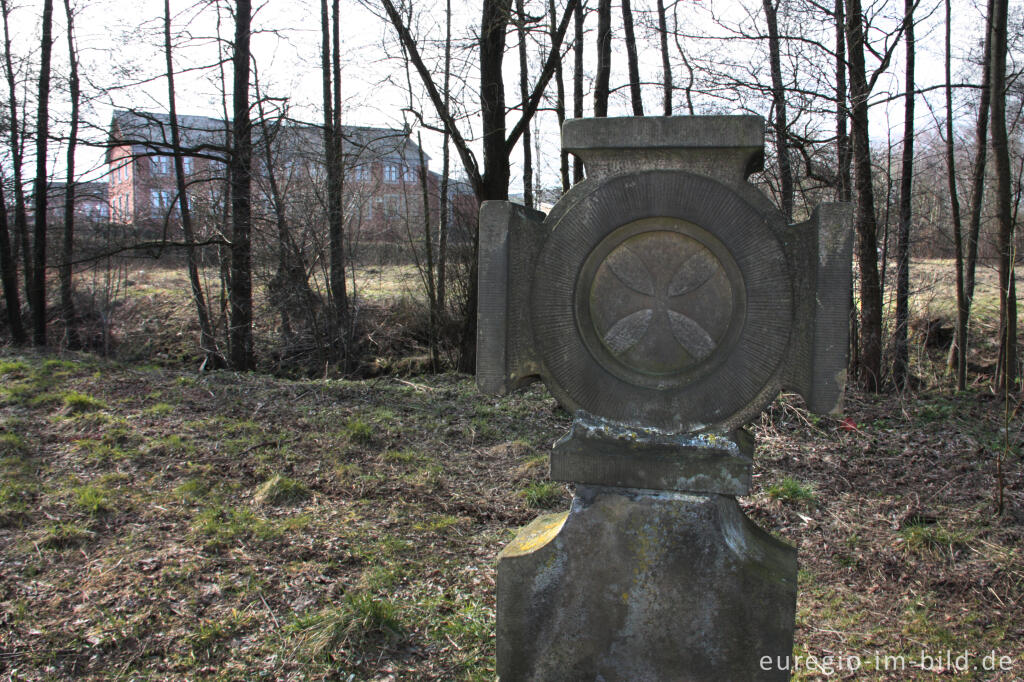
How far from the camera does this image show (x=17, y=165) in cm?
1167

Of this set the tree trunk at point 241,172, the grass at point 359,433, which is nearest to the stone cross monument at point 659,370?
the grass at point 359,433

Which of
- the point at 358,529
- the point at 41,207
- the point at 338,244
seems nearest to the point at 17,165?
the point at 41,207

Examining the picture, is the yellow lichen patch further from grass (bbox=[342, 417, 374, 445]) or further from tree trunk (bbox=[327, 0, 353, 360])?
tree trunk (bbox=[327, 0, 353, 360])

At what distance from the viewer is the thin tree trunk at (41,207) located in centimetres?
1177

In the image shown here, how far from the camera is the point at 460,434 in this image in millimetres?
6230

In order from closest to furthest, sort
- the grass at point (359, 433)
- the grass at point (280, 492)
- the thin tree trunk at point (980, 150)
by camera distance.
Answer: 1. the grass at point (280, 492)
2. the grass at point (359, 433)
3. the thin tree trunk at point (980, 150)

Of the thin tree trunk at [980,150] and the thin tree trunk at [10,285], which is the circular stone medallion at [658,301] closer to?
the thin tree trunk at [980,150]

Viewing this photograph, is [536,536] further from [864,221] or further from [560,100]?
[560,100]

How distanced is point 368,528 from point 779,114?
6.51m

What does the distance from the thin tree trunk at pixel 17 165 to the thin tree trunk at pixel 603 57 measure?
9106 millimetres

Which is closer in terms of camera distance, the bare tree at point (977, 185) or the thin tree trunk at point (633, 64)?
the bare tree at point (977, 185)

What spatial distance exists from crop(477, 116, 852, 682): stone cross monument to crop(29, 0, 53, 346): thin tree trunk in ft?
40.1

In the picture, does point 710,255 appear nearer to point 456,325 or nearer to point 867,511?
point 867,511

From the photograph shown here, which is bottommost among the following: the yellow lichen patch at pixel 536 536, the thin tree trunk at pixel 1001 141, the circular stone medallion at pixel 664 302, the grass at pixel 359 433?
the grass at pixel 359 433
